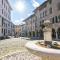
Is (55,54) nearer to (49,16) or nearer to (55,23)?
(55,23)

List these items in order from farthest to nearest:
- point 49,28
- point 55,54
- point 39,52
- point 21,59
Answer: point 21,59 → point 49,28 → point 39,52 → point 55,54

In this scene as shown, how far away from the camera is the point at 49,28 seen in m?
4.38

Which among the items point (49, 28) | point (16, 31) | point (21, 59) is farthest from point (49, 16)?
point (16, 31)

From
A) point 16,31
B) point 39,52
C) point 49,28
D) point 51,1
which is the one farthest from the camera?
point 16,31

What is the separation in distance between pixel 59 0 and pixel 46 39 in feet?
64.0

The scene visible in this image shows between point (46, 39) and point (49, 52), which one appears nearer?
point (49, 52)

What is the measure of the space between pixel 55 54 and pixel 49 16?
23.6 meters

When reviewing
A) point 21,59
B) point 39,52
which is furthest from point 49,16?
point 39,52

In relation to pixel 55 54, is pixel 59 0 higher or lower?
higher

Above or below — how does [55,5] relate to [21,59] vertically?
above

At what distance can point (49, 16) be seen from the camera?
25.7 metres

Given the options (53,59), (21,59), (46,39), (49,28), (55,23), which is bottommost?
(21,59)

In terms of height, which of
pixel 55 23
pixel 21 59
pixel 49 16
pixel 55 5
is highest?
pixel 55 5

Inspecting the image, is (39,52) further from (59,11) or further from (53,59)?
(59,11)
